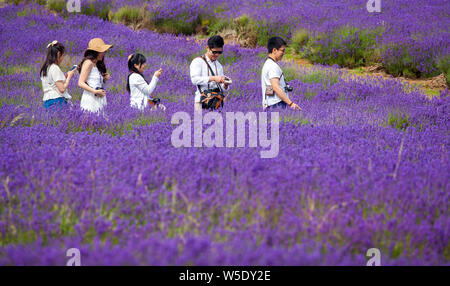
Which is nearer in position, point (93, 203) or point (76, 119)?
point (93, 203)

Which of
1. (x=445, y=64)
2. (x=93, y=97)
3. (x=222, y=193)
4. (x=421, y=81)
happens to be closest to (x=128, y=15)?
(x=421, y=81)

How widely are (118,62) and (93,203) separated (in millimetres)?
6867

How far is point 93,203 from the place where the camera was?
2514 mm

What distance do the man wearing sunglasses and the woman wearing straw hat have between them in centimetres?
116

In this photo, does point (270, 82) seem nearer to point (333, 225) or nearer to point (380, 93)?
point (380, 93)

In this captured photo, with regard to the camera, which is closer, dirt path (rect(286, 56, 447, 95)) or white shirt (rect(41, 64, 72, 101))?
white shirt (rect(41, 64, 72, 101))

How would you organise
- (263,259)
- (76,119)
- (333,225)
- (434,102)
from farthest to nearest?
(434,102) → (76,119) → (333,225) → (263,259)

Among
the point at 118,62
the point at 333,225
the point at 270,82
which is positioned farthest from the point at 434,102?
the point at 118,62

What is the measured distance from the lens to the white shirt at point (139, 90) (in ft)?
18.9

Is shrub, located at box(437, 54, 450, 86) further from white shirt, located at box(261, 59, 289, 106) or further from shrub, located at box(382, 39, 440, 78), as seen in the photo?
white shirt, located at box(261, 59, 289, 106)

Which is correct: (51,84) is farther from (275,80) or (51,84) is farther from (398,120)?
(398,120)

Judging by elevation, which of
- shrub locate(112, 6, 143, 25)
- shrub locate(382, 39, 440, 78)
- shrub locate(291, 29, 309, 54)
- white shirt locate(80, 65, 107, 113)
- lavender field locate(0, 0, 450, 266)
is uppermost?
shrub locate(112, 6, 143, 25)

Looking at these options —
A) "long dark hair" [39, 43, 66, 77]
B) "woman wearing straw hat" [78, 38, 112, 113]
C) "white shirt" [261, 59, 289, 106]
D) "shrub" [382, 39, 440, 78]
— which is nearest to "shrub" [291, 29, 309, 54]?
"shrub" [382, 39, 440, 78]

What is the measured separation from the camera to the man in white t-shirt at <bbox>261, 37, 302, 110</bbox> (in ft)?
18.6
